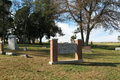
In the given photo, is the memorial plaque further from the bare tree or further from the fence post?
the bare tree

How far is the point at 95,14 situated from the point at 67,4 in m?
5.80

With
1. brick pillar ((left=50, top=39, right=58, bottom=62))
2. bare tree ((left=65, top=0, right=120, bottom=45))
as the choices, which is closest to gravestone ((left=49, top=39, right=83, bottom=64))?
brick pillar ((left=50, top=39, right=58, bottom=62))

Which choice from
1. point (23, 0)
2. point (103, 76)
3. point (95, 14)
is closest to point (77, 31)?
point (95, 14)

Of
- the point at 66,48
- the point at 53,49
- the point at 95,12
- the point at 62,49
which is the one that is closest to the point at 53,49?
the point at 53,49

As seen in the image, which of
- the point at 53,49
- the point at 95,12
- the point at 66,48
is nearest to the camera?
the point at 53,49

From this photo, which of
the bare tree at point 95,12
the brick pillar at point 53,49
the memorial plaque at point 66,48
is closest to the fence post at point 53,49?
A: the brick pillar at point 53,49

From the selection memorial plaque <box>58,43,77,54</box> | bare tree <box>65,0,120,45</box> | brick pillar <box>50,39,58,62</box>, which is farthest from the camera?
bare tree <box>65,0,120,45</box>

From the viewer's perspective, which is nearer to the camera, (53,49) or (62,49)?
(53,49)

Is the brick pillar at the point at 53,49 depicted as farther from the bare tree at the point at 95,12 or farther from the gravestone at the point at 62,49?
the bare tree at the point at 95,12

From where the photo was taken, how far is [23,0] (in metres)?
31.7

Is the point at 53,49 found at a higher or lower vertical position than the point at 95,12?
lower

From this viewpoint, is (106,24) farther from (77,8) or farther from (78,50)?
(78,50)

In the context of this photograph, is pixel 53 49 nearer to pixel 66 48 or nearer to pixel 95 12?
pixel 66 48

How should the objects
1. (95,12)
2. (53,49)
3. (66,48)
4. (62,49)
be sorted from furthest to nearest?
(95,12) → (66,48) → (62,49) → (53,49)
